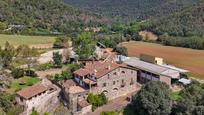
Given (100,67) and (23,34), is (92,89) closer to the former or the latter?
(100,67)

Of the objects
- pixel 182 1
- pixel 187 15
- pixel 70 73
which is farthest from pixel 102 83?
pixel 182 1

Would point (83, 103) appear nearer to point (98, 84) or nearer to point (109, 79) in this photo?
point (98, 84)

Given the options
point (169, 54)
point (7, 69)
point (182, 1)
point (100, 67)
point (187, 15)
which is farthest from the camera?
point (182, 1)

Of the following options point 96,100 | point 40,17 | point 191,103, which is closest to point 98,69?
point 96,100

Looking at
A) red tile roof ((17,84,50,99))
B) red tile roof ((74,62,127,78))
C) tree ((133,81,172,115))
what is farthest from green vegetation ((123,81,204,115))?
red tile roof ((17,84,50,99))

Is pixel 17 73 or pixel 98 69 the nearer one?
pixel 98 69
